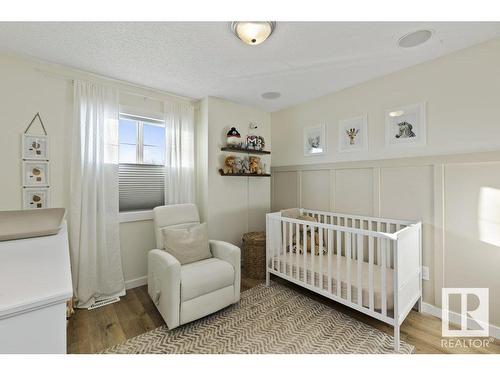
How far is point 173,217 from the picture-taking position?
2402 mm

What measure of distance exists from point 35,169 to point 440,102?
11.9ft

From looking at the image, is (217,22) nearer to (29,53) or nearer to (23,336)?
(29,53)

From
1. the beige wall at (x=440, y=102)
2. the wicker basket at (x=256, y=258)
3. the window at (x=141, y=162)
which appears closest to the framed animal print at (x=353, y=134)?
the beige wall at (x=440, y=102)

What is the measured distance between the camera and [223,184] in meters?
2.97

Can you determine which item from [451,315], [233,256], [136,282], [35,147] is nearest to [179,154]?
[35,147]

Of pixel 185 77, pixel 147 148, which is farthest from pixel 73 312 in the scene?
pixel 185 77

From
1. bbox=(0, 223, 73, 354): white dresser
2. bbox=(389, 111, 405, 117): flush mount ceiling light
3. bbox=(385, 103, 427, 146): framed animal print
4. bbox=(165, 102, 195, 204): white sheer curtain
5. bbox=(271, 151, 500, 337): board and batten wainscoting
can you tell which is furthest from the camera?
bbox=(165, 102, 195, 204): white sheer curtain

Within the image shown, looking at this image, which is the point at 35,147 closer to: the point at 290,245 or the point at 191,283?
the point at 191,283

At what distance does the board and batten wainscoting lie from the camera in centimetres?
169

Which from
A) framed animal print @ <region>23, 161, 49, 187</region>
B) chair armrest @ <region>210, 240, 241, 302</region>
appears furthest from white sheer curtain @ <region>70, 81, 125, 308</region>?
chair armrest @ <region>210, 240, 241, 302</region>

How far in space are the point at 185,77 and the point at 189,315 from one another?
2.25 meters

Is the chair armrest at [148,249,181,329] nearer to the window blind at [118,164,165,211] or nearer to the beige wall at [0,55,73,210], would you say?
the window blind at [118,164,165,211]

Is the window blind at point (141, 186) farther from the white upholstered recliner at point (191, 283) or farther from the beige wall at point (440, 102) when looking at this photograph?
the beige wall at point (440, 102)
